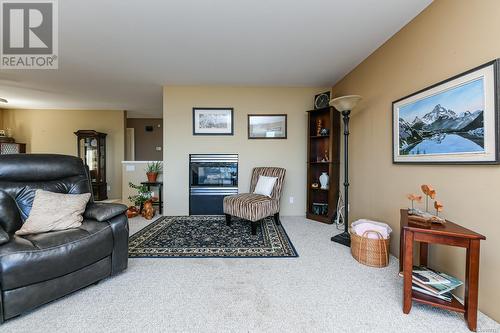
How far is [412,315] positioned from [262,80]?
3462 millimetres

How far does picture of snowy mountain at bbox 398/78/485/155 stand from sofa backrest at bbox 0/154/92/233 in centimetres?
324

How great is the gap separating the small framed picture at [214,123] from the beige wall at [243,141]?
0.31 feet

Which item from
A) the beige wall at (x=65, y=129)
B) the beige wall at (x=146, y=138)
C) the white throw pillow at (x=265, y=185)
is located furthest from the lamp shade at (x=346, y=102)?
the beige wall at (x=146, y=138)

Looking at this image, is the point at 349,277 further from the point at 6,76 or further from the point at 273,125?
the point at 6,76

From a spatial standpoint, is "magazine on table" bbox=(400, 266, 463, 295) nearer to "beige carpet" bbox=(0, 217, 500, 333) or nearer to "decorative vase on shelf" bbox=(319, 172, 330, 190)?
"beige carpet" bbox=(0, 217, 500, 333)

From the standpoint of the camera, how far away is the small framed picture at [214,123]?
4.04 meters

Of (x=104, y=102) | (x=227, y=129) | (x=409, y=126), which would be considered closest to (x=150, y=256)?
(x=227, y=129)

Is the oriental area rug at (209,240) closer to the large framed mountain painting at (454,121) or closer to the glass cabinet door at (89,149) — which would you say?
the large framed mountain painting at (454,121)

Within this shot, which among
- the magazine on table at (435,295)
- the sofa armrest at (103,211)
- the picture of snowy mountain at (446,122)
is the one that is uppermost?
the picture of snowy mountain at (446,122)

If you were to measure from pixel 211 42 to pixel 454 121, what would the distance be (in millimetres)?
2436

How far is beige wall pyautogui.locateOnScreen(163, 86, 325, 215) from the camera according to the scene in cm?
403

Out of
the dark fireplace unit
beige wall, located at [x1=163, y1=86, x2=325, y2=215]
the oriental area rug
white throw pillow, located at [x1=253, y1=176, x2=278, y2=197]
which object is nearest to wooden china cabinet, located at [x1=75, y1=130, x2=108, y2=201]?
beige wall, located at [x1=163, y1=86, x2=325, y2=215]

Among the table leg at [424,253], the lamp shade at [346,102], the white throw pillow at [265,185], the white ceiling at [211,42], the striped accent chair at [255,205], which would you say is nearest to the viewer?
the table leg at [424,253]

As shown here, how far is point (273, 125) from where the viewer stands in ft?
A: 13.3
